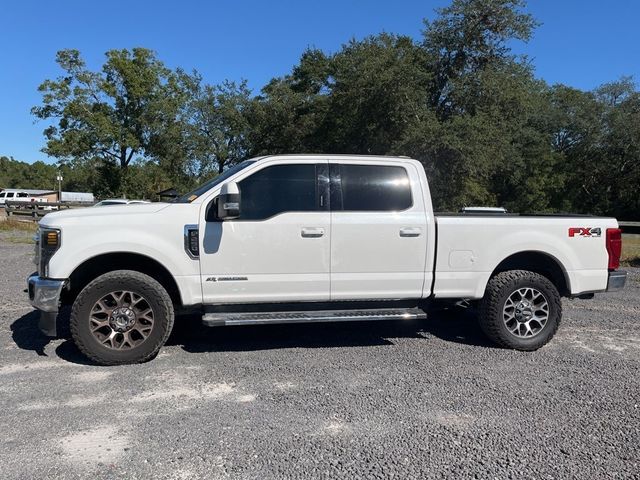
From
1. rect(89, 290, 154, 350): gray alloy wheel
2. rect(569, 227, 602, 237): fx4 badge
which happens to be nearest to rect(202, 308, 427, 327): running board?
rect(89, 290, 154, 350): gray alloy wheel

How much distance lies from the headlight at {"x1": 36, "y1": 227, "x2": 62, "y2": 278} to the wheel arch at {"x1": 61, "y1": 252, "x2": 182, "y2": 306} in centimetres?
25

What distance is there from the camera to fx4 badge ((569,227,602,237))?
228 inches

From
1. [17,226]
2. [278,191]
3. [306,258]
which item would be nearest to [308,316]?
[306,258]

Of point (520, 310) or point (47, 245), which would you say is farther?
point (520, 310)

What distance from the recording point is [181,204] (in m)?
5.14

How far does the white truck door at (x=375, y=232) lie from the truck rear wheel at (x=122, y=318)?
Result: 1735mm

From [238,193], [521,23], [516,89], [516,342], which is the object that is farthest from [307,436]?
[521,23]

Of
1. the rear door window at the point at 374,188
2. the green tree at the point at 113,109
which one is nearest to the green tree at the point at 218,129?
the green tree at the point at 113,109

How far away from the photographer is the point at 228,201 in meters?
4.95

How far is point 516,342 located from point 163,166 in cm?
3926

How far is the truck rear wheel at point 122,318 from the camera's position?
491 cm

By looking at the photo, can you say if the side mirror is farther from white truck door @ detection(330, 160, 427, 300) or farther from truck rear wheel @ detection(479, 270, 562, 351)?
truck rear wheel @ detection(479, 270, 562, 351)

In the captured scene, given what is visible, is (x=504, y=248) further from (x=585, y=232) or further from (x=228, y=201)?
(x=228, y=201)

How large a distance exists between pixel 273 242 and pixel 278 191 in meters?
0.53
